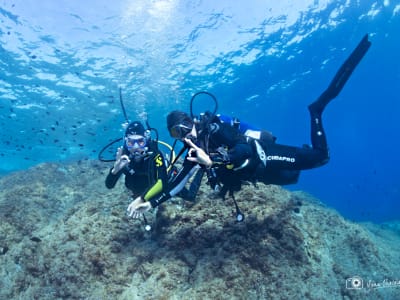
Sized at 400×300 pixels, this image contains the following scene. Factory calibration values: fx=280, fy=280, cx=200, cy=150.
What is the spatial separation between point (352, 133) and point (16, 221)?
89977 mm

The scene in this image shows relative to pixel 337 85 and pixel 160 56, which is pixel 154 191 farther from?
pixel 160 56

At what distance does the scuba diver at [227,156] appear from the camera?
15.6 ft

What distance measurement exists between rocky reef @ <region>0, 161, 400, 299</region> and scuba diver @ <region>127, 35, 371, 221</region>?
76 cm

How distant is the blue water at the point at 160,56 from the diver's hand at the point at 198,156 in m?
15.6

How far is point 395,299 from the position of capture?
553 cm

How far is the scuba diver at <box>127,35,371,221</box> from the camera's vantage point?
474 centimetres

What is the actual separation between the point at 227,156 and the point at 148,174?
2044mm

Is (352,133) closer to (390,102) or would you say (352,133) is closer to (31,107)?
(390,102)

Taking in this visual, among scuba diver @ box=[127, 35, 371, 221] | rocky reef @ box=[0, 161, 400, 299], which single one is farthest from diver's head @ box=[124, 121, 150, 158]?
rocky reef @ box=[0, 161, 400, 299]

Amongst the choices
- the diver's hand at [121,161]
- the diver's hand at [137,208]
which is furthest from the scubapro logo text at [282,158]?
the diver's hand at [121,161]

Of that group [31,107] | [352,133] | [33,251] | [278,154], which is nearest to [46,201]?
[33,251]

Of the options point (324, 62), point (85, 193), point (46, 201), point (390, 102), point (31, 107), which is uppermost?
point (390, 102)

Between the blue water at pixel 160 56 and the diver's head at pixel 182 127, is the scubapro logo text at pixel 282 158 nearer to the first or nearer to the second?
the diver's head at pixel 182 127

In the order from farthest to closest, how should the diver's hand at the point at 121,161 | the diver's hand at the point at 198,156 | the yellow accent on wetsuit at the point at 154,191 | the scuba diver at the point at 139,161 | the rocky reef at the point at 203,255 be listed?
1. the diver's hand at the point at 121,161
2. the scuba diver at the point at 139,161
3. the yellow accent on wetsuit at the point at 154,191
4. the rocky reef at the point at 203,255
5. the diver's hand at the point at 198,156
